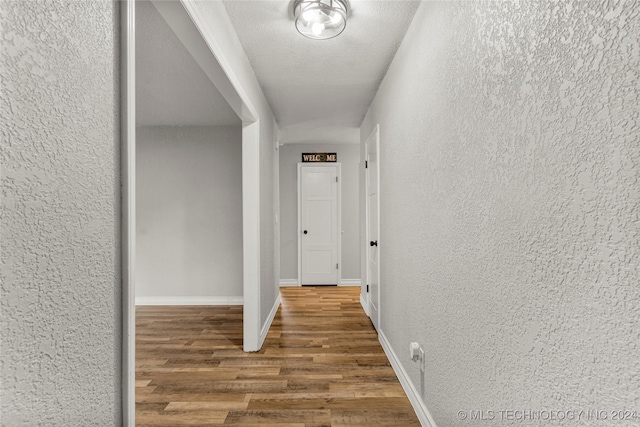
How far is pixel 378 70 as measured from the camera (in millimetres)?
2896

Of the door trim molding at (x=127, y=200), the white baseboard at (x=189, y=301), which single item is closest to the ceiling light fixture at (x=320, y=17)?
the door trim molding at (x=127, y=200)

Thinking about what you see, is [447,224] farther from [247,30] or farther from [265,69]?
[265,69]

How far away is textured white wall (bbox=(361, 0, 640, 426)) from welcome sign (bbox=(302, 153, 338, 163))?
399 centimetres

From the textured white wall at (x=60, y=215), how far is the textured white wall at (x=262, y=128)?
3.10 ft

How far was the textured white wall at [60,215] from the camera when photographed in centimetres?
65

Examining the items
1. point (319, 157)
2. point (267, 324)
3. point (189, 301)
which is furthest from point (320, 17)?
point (189, 301)

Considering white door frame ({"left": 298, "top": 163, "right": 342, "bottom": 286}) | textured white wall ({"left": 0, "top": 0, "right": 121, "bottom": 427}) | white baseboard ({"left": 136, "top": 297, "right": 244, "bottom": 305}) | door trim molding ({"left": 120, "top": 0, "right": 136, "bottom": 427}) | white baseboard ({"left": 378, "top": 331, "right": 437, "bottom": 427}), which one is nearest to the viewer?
textured white wall ({"left": 0, "top": 0, "right": 121, "bottom": 427})

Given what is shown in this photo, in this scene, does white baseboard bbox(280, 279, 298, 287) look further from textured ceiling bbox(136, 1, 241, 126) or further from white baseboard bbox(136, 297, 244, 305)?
textured ceiling bbox(136, 1, 241, 126)

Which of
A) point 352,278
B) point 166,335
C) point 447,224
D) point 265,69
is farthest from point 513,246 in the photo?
point 352,278

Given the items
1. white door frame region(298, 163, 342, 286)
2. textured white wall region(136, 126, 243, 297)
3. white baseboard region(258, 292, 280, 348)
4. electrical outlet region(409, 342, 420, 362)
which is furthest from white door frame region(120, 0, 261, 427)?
white door frame region(298, 163, 342, 286)

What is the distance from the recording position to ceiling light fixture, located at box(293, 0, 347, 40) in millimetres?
1955

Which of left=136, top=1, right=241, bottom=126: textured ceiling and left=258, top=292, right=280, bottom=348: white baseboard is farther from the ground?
left=136, top=1, right=241, bottom=126: textured ceiling

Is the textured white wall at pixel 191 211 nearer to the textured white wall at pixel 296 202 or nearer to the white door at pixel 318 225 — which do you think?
the textured white wall at pixel 296 202

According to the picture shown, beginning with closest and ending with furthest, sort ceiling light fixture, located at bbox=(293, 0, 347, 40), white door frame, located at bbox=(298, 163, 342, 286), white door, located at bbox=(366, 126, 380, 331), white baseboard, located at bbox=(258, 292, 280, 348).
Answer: ceiling light fixture, located at bbox=(293, 0, 347, 40) < white baseboard, located at bbox=(258, 292, 280, 348) < white door, located at bbox=(366, 126, 380, 331) < white door frame, located at bbox=(298, 163, 342, 286)
